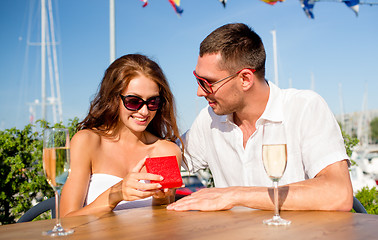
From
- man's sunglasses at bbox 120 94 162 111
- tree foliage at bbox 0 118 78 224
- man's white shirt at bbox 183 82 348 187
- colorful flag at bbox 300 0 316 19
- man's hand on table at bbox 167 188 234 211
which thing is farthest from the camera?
colorful flag at bbox 300 0 316 19

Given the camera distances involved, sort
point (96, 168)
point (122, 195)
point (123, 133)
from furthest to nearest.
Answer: point (123, 133)
point (96, 168)
point (122, 195)

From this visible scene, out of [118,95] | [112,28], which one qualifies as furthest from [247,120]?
[112,28]

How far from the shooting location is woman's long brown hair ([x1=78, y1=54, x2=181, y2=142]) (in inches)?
127

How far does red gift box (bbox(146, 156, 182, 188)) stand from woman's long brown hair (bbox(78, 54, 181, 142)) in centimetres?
117

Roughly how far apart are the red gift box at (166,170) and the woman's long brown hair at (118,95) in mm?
1167

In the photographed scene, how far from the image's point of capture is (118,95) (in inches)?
127

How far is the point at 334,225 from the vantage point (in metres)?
1.63

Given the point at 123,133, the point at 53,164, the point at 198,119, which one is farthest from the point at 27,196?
the point at 53,164

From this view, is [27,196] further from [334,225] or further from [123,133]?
[334,225]

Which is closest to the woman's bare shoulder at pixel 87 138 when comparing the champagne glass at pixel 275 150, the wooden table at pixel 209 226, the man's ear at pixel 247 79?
the wooden table at pixel 209 226

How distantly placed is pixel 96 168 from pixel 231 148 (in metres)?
1.13

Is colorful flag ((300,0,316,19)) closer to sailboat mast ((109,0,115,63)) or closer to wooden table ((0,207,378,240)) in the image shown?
sailboat mast ((109,0,115,63))

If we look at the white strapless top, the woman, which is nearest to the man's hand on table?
the woman

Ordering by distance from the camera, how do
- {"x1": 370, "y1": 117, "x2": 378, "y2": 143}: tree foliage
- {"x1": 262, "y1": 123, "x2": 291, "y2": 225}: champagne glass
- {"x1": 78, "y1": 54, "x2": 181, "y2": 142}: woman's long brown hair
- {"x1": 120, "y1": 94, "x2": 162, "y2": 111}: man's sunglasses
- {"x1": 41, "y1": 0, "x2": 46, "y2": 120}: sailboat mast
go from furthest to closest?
{"x1": 370, "y1": 117, "x2": 378, "y2": 143}: tree foliage
{"x1": 41, "y1": 0, "x2": 46, "y2": 120}: sailboat mast
{"x1": 78, "y1": 54, "x2": 181, "y2": 142}: woman's long brown hair
{"x1": 120, "y1": 94, "x2": 162, "y2": 111}: man's sunglasses
{"x1": 262, "y1": 123, "x2": 291, "y2": 225}: champagne glass
